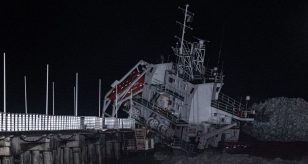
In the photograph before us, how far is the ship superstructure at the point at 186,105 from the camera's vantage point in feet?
194

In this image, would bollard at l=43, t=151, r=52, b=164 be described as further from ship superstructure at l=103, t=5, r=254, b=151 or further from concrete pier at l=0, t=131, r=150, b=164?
ship superstructure at l=103, t=5, r=254, b=151

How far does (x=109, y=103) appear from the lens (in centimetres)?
6619

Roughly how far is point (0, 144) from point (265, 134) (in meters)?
52.8

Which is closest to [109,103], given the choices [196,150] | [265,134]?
[196,150]

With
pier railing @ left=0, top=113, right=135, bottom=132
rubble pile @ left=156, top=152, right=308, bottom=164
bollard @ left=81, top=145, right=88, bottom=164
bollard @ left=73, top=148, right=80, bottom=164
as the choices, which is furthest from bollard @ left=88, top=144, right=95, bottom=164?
rubble pile @ left=156, top=152, right=308, bottom=164

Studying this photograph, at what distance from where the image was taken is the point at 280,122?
7550 centimetres

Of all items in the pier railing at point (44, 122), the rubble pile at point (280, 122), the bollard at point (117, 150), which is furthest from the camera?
the rubble pile at point (280, 122)

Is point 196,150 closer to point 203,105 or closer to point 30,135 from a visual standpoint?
point 203,105

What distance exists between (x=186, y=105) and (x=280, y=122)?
66.3ft

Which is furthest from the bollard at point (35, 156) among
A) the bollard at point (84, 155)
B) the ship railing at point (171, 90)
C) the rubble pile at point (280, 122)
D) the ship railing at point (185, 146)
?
the rubble pile at point (280, 122)

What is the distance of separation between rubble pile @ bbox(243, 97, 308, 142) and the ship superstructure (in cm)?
1298

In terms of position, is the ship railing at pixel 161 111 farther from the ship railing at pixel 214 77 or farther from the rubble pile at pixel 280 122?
the rubble pile at pixel 280 122

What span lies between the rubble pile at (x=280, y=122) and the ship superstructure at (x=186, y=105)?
1298 centimetres

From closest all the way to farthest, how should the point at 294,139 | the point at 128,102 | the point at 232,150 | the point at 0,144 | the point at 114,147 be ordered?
the point at 0,144 < the point at 114,147 < the point at 232,150 < the point at 128,102 < the point at 294,139
